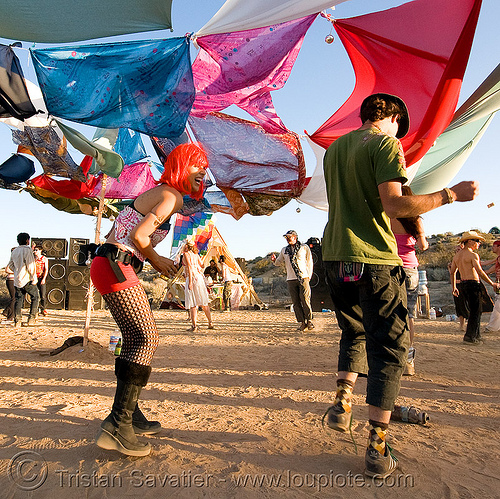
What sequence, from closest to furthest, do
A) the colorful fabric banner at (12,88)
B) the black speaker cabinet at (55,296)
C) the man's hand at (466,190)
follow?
the man's hand at (466,190) < the colorful fabric banner at (12,88) < the black speaker cabinet at (55,296)

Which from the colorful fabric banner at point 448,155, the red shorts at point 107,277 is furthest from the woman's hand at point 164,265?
the colorful fabric banner at point 448,155

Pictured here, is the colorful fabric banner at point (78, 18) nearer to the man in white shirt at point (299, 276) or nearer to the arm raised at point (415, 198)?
the arm raised at point (415, 198)

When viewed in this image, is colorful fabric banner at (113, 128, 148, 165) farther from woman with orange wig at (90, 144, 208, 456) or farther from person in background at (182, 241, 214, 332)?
woman with orange wig at (90, 144, 208, 456)

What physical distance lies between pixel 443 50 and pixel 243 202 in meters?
3.56

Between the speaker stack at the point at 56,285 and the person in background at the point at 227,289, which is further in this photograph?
the person in background at the point at 227,289

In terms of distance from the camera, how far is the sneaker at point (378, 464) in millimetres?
1690

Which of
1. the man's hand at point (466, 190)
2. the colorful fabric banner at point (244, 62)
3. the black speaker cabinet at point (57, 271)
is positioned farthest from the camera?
the black speaker cabinet at point (57, 271)

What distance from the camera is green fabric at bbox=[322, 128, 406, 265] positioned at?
182 cm

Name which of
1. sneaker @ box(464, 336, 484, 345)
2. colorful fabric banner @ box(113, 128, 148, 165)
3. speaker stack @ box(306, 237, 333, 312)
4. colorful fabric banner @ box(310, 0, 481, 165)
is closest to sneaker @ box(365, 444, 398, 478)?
colorful fabric banner @ box(310, 0, 481, 165)

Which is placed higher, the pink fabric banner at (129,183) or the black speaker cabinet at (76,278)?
the pink fabric banner at (129,183)

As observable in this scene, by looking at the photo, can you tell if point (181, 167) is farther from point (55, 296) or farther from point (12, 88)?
point (55, 296)

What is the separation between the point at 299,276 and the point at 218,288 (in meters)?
6.66

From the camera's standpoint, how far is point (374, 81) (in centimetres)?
500

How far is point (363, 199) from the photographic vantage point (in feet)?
6.39
